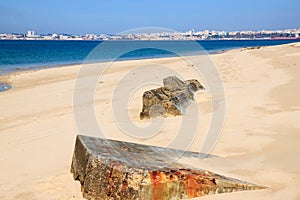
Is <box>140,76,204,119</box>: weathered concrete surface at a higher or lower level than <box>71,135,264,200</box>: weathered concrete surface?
higher

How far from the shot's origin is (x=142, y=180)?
348 cm

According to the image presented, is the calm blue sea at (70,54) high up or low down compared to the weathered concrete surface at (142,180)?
up

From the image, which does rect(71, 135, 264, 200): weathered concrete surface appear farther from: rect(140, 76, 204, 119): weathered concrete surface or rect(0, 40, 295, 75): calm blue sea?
rect(0, 40, 295, 75): calm blue sea

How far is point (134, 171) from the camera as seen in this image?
3516 mm

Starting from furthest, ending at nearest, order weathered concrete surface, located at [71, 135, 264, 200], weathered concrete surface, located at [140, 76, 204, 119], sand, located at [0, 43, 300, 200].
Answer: weathered concrete surface, located at [140, 76, 204, 119], sand, located at [0, 43, 300, 200], weathered concrete surface, located at [71, 135, 264, 200]

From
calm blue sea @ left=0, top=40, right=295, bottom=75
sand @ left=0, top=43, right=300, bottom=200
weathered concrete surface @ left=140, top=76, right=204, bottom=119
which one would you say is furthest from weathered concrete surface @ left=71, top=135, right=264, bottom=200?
calm blue sea @ left=0, top=40, right=295, bottom=75

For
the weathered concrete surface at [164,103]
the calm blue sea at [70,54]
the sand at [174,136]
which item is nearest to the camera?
the sand at [174,136]

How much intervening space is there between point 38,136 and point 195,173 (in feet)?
13.9

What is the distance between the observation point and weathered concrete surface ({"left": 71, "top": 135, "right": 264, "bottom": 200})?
3.48m

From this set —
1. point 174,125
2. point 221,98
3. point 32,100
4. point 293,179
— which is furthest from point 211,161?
point 32,100

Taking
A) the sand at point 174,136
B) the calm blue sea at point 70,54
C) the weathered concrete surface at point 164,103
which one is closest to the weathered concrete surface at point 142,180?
the sand at point 174,136

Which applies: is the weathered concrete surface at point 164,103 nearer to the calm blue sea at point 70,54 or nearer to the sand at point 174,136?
the sand at point 174,136

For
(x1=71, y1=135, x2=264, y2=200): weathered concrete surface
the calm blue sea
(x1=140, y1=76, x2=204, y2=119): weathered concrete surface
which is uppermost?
the calm blue sea

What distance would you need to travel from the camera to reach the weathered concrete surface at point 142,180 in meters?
3.48
